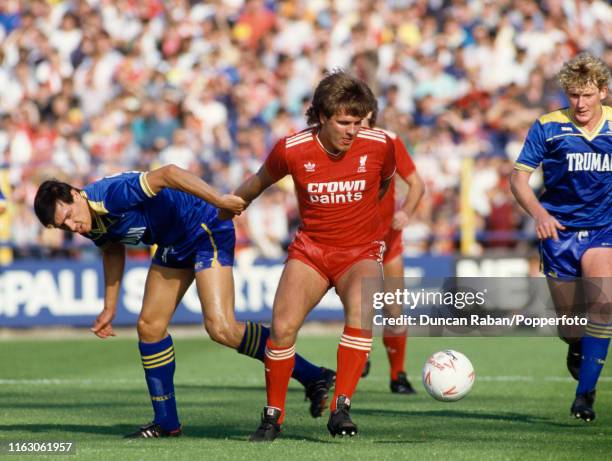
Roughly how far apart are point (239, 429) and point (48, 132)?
11.9m

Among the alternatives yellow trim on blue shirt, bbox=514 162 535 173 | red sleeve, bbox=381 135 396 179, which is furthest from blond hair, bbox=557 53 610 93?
red sleeve, bbox=381 135 396 179

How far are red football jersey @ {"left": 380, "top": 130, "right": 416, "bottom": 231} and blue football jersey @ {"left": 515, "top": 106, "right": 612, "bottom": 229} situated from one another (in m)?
1.65

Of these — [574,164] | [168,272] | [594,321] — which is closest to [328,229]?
[168,272]

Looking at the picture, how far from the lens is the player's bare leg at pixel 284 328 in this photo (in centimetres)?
730

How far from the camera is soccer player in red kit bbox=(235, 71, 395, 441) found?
23.7ft

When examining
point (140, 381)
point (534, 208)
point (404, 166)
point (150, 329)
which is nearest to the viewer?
point (150, 329)

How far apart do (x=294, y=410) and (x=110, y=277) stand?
210cm

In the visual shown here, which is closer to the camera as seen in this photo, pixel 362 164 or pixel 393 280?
pixel 362 164

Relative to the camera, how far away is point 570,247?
336 inches

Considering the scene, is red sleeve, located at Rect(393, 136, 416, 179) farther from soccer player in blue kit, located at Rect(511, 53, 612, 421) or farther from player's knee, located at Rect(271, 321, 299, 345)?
player's knee, located at Rect(271, 321, 299, 345)

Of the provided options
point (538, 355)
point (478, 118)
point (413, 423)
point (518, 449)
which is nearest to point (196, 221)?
point (413, 423)

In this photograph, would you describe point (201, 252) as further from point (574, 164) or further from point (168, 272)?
point (574, 164)

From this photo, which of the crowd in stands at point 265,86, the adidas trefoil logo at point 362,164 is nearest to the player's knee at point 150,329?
the adidas trefoil logo at point 362,164

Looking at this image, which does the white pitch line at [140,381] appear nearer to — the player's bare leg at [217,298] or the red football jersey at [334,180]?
the player's bare leg at [217,298]
